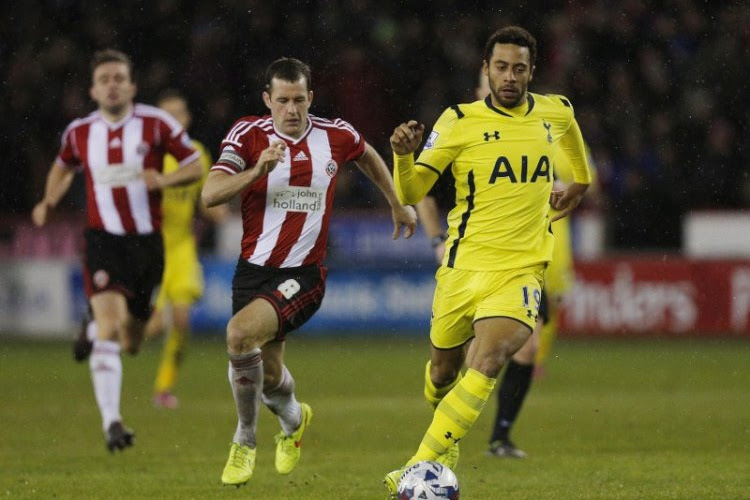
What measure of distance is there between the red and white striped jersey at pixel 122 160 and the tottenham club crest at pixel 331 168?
212 centimetres

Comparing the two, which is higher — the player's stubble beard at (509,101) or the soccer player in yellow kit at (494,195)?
the player's stubble beard at (509,101)

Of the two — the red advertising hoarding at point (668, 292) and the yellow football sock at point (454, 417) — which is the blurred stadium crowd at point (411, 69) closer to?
the red advertising hoarding at point (668, 292)

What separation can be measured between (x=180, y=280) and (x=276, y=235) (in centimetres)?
502

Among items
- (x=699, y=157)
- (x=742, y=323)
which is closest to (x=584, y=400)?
(x=742, y=323)

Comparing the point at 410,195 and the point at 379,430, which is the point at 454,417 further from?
the point at 379,430

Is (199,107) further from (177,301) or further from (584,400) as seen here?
(584,400)

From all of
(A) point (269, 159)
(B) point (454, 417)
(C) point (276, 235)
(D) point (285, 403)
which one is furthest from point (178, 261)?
(B) point (454, 417)

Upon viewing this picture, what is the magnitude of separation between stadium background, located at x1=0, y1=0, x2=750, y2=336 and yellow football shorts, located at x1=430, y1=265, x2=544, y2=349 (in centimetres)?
1073

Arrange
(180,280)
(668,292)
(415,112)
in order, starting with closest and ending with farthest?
(180,280), (668,292), (415,112)

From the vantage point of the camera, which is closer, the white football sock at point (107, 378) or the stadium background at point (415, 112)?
the white football sock at point (107, 378)

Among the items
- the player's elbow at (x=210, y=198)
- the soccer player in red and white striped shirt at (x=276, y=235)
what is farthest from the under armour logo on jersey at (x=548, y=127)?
the player's elbow at (x=210, y=198)

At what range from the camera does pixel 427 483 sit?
606 centimetres

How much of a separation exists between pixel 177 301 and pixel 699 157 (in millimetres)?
9460

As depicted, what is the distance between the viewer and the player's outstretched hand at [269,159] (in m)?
6.88
